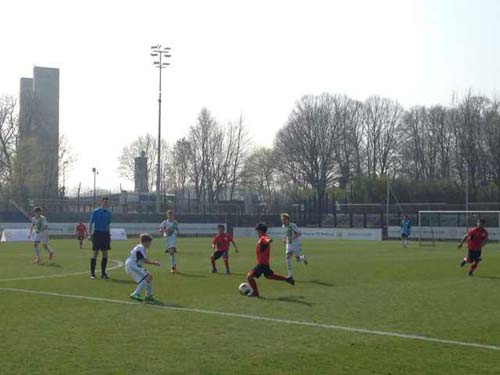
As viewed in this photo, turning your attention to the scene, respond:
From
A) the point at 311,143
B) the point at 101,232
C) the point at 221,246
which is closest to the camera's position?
the point at 101,232

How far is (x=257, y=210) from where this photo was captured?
222 feet

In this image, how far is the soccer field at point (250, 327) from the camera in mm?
8211

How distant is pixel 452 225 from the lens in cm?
5219

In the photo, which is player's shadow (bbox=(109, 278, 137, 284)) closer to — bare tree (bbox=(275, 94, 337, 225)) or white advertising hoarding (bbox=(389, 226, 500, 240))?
white advertising hoarding (bbox=(389, 226, 500, 240))

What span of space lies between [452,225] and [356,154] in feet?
98.0

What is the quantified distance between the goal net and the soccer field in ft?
107

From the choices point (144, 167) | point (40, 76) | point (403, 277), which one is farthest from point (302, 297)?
point (40, 76)

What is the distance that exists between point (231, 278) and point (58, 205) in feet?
131

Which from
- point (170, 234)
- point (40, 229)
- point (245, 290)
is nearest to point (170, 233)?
point (170, 234)

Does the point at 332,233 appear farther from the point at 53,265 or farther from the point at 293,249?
the point at 293,249

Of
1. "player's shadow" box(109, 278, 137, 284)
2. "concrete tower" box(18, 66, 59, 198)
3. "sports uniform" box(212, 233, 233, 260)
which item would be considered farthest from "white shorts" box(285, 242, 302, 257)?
"concrete tower" box(18, 66, 59, 198)

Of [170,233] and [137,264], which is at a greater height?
[170,233]

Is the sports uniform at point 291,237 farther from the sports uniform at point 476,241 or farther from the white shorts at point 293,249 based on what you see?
the sports uniform at point 476,241

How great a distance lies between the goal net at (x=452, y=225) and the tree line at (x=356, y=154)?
20723 millimetres
